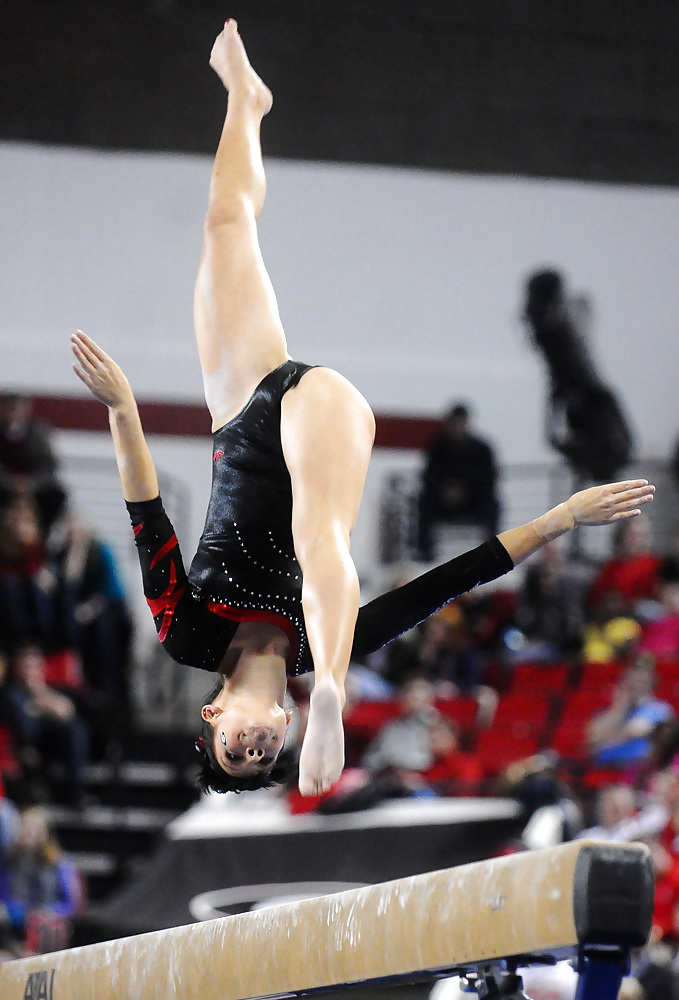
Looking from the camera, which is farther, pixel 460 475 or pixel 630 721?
Answer: pixel 460 475

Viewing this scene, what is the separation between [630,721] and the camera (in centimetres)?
774

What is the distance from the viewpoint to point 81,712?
8250 mm

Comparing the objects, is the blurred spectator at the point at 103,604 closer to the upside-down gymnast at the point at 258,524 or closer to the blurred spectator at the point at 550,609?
the blurred spectator at the point at 550,609

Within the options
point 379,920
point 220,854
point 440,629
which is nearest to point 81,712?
point 220,854

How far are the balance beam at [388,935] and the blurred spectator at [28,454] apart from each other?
584 centimetres

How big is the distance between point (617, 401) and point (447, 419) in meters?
1.68

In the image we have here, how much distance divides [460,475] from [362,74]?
309 centimetres

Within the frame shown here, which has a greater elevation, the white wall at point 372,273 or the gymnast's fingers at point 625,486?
the white wall at point 372,273

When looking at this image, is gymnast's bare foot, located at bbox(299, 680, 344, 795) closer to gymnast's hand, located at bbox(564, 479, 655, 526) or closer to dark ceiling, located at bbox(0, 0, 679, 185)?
gymnast's hand, located at bbox(564, 479, 655, 526)

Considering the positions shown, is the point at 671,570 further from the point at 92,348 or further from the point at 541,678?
the point at 92,348

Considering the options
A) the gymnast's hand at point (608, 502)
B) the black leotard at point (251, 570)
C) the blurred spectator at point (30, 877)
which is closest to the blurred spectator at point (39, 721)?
the blurred spectator at point (30, 877)

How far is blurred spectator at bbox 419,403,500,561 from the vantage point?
10.2 meters

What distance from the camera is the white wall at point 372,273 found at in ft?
33.2

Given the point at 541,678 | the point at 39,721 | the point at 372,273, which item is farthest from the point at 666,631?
the point at 39,721
